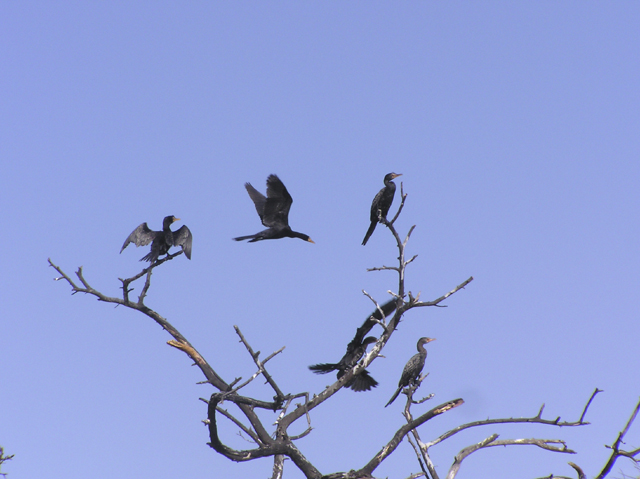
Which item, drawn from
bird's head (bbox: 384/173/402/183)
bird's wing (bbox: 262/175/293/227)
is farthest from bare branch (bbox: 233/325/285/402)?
bird's head (bbox: 384/173/402/183)

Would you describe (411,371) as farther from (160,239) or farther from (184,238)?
(160,239)

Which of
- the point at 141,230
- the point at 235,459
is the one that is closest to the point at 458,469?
the point at 235,459

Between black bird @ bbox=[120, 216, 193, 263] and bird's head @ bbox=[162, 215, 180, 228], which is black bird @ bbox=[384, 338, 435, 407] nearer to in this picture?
black bird @ bbox=[120, 216, 193, 263]

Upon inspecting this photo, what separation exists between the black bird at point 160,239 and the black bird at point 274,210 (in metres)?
1.28

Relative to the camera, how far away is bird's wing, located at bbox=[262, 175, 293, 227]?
1132cm

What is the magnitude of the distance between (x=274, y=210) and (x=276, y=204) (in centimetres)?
12

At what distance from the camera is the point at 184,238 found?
397 inches

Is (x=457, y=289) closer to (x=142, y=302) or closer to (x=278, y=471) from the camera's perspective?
(x=278, y=471)

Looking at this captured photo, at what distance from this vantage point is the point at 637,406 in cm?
679

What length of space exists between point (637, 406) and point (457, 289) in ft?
7.75

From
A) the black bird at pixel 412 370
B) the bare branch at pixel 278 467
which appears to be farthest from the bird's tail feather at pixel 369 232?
the bare branch at pixel 278 467

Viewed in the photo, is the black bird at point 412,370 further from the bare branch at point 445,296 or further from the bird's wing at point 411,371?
the bare branch at point 445,296

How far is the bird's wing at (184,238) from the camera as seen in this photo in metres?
10.0

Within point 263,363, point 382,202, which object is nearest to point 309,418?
point 263,363
